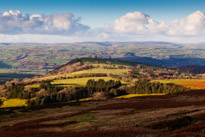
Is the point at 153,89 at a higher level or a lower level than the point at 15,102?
higher

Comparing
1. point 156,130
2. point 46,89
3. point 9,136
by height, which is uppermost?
point 156,130

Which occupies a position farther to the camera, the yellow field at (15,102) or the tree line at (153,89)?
the tree line at (153,89)

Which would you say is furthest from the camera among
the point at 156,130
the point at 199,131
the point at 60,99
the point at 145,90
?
the point at 145,90

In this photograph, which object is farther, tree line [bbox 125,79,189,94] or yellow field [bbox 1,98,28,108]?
tree line [bbox 125,79,189,94]

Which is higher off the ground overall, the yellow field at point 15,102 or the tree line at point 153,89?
the tree line at point 153,89

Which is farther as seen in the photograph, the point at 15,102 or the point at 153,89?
the point at 153,89

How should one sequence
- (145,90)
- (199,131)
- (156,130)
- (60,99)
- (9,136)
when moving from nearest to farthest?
(199,131) → (156,130) → (9,136) → (60,99) → (145,90)

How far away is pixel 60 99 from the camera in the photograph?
460ft

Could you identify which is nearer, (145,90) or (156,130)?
(156,130)

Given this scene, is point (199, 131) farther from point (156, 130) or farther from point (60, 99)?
point (60, 99)

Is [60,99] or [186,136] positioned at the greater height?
[186,136]

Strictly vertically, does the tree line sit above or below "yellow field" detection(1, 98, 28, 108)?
above

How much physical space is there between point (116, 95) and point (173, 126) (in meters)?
124

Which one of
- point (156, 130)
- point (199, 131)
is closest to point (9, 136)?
point (156, 130)
